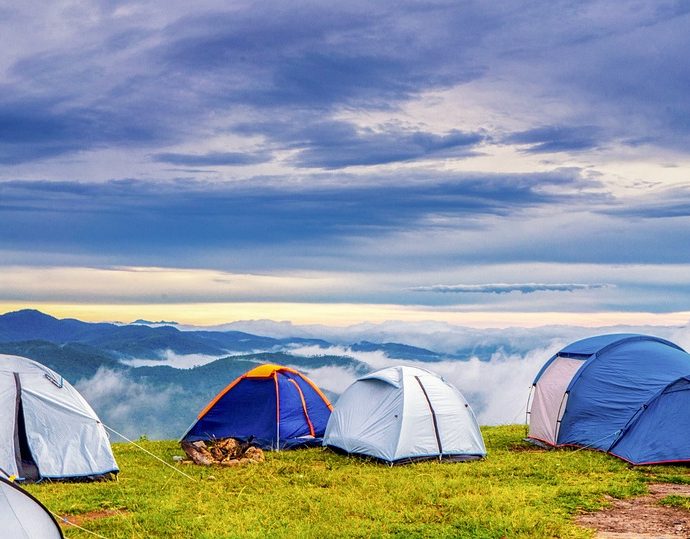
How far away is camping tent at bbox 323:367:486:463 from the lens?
1811cm

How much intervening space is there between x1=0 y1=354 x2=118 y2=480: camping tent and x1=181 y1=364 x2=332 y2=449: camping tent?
4.69 m

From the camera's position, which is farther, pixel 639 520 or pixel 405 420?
pixel 405 420

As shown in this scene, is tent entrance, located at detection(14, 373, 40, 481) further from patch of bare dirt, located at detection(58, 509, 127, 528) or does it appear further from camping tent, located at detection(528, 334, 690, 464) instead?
camping tent, located at detection(528, 334, 690, 464)

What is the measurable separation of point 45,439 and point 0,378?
158 cm

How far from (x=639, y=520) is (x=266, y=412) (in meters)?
10.2

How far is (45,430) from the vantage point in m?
16.2

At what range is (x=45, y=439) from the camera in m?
16.2

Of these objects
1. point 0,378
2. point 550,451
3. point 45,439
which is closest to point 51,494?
point 45,439

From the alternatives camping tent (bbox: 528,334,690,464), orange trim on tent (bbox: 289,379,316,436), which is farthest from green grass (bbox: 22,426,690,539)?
orange trim on tent (bbox: 289,379,316,436)

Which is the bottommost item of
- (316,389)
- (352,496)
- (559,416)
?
(352,496)

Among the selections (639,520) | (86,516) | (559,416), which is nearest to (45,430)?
(86,516)

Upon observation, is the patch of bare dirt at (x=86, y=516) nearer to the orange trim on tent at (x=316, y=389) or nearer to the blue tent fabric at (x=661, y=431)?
the orange trim on tent at (x=316, y=389)

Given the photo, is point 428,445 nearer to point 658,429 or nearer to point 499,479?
point 499,479

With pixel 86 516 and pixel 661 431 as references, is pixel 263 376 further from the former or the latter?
pixel 661 431
